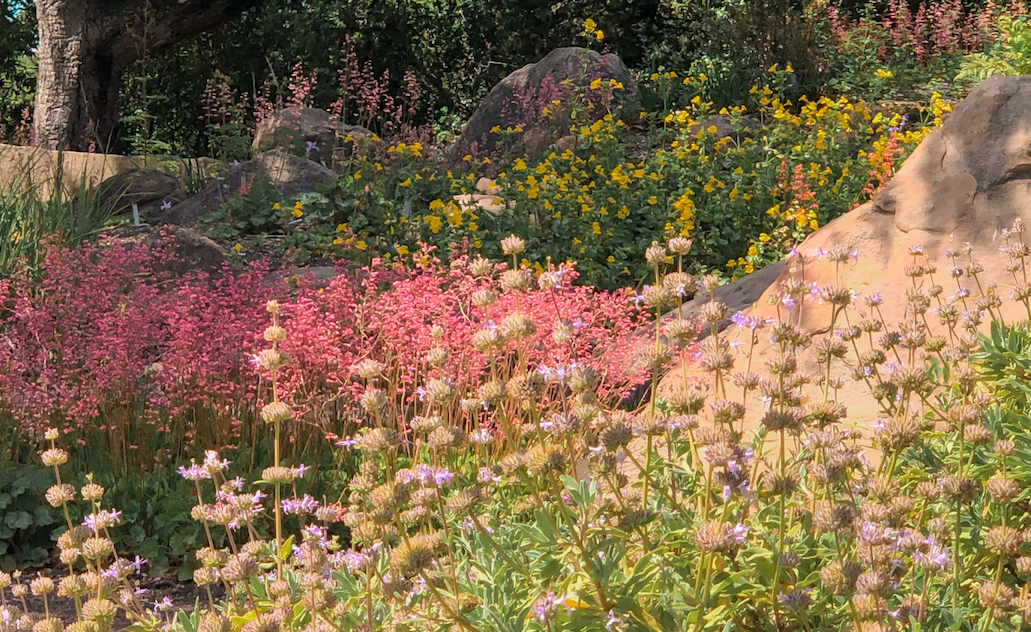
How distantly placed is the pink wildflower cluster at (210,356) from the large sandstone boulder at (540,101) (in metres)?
4.85

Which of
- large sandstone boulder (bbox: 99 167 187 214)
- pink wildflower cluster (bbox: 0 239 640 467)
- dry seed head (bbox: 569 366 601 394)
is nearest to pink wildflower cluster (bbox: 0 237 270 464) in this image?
pink wildflower cluster (bbox: 0 239 640 467)

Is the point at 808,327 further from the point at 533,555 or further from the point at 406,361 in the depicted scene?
the point at 533,555

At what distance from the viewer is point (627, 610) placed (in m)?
1.82

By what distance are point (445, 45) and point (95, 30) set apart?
4.81 metres

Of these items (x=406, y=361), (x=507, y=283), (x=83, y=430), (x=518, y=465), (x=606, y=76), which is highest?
(x=606, y=76)

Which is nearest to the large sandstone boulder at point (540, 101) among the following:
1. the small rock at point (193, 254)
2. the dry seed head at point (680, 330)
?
the small rock at point (193, 254)

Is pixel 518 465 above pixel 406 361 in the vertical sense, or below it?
above

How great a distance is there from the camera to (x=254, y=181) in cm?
796

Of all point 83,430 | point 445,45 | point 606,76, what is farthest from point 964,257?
point 445,45

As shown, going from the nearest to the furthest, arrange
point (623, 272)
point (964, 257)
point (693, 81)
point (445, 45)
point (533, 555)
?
point (533, 555) → point (964, 257) → point (623, 272) → point (693, 81) → point (445, 45)

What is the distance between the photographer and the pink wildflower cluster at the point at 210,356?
402 cm

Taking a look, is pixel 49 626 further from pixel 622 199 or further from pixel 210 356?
pixel 622 199


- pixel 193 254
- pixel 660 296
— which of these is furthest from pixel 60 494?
pixel 193 254

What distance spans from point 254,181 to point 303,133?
1.75 meters
